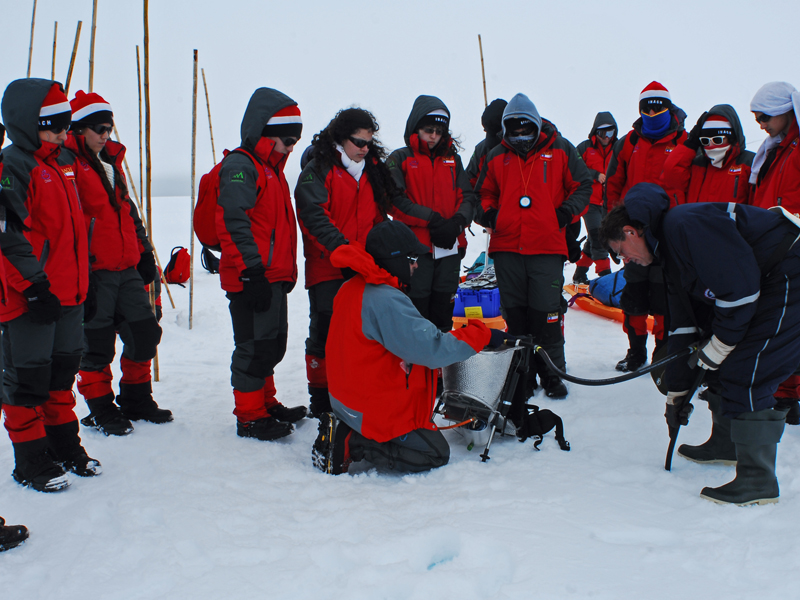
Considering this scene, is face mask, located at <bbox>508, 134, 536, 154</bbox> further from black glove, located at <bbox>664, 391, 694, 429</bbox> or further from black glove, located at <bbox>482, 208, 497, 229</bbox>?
black glove, located at <bbox>664, 391, 694, 429</bbox>

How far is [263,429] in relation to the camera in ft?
10.5

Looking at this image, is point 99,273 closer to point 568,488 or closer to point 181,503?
point 181,503

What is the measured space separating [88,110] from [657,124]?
3.58 metres

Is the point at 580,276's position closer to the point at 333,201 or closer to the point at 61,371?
the point at 333,201

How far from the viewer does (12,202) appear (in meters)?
2.26

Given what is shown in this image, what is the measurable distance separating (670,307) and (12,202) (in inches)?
112

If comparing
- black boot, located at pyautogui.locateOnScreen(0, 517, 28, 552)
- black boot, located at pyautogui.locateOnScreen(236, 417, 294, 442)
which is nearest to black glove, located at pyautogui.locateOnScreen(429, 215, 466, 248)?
black boot, located at pyautogui.locateOnScreen(236, 417, 294, 442)

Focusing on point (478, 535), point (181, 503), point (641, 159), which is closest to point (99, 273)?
point (181, 503)

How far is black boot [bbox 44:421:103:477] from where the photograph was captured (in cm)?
266

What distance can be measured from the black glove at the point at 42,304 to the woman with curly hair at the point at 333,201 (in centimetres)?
135

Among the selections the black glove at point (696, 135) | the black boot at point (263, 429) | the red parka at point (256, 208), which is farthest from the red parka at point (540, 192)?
the black boot at point (263, 429)

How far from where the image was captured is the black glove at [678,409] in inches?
102

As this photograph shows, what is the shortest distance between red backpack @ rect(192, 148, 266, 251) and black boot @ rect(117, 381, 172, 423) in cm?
98

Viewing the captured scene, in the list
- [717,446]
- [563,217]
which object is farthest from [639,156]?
[717,446]
